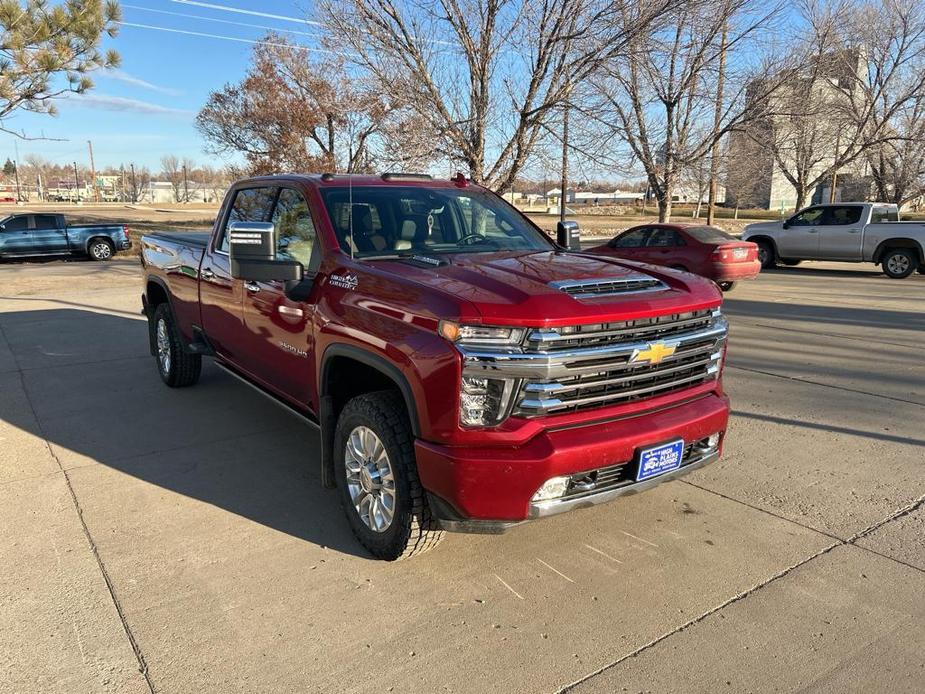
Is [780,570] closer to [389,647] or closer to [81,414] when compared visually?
[389,647]

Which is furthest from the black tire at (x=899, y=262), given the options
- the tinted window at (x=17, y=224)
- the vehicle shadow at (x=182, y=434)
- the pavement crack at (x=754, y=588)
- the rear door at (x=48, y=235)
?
the tinted window at (x=17, y=224)

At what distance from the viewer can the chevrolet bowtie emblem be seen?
10.5 ft

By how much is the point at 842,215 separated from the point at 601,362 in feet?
56.2

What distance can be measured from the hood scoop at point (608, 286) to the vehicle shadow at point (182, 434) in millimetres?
1764

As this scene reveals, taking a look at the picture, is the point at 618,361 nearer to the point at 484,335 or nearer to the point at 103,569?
the point at 484,335

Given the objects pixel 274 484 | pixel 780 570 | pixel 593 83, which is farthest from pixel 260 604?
pixel 593 83

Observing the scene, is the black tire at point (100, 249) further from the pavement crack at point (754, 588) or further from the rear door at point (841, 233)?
the pavement crack at point (754, 588)

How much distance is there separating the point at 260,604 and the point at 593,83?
521 inches

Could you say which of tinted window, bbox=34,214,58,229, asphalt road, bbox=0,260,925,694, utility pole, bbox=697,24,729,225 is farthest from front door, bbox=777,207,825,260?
tinted window, bbox=34,214,58,229

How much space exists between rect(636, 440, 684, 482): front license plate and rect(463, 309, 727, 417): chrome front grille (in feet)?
0.86

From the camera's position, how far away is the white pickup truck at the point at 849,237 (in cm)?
1631

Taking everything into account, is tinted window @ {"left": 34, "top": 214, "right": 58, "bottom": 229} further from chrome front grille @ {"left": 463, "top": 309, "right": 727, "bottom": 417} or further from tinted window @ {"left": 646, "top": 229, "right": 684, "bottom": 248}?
chrome front grille @ {"left": 463, "top": 309, "right": 727, "bottom": 417}

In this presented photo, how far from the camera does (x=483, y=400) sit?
295 cm

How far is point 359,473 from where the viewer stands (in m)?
3.62
